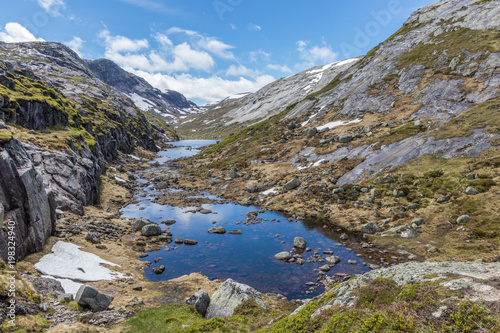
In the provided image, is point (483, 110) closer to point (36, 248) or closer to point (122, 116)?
point (36, 248)

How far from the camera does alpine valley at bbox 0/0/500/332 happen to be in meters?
13.3

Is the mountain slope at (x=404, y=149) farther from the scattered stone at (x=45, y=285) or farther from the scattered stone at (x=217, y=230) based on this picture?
the scattered stone at (x=45, y=285)

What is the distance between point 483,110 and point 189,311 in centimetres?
7071

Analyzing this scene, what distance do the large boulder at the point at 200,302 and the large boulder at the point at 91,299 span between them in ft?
22.4

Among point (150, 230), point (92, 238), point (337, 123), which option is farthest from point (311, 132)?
point (92, 238)

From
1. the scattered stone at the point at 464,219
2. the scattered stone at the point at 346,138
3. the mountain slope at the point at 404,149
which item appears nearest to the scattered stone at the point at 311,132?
the mountain slope at the point at 404,149

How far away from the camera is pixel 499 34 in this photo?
250 feet

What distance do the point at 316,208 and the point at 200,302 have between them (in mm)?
34424

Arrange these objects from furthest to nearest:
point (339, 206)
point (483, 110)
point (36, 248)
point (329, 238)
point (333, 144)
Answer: point (333, 144), point (483, 110), point (339, 206), point (329, 238), point (36, 248)

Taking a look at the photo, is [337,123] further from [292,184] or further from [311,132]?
[292,184]

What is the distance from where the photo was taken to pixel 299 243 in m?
36.7

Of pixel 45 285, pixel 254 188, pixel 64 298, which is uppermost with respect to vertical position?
pixel 254 188

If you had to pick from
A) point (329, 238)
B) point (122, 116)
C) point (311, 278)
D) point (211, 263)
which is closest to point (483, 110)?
point (329, 238)

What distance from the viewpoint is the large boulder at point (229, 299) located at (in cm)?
1967
